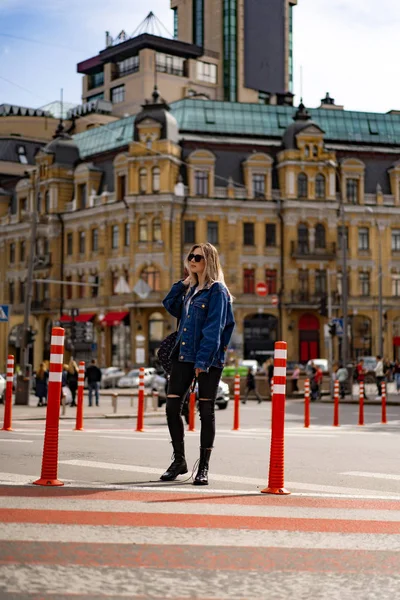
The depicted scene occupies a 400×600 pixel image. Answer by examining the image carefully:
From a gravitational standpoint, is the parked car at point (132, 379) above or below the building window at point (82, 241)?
below

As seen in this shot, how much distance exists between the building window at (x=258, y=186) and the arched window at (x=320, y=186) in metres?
3.60

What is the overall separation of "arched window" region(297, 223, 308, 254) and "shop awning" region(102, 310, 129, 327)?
41.1ft

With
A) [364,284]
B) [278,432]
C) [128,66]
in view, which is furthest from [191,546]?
[128,66]

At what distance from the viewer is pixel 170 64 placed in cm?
8588

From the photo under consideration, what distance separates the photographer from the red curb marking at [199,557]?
4.98 meters

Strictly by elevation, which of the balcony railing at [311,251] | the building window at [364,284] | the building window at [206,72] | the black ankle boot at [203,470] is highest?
the building window at [206,72]

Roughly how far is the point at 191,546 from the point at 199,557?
0.88 ft

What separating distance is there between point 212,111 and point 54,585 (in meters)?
68.4

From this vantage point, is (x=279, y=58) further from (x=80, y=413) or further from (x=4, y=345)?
(x=80, y=413)

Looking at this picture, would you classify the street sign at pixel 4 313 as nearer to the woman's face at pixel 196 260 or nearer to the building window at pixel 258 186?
the woman's face at pixel 196 260

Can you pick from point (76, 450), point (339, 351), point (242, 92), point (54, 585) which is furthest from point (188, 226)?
point (54, 585)

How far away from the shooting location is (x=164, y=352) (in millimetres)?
8836

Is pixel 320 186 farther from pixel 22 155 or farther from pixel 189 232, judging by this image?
pixel 22 155

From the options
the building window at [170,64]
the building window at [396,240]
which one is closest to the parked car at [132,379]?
the building window at [396,240]
